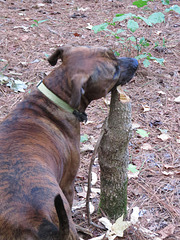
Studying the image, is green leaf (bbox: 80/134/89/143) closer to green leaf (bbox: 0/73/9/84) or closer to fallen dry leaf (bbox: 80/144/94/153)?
fallen dry leaf (bbox: 80/144/94/153)

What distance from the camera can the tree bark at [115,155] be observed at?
2721mm

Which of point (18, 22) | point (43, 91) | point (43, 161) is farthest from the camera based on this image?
point (18, 22)

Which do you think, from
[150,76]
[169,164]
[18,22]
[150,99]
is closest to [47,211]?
[169,164]

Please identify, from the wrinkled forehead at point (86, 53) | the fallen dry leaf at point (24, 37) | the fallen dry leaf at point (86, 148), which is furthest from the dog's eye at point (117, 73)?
the fallen dry leaf at point (24, 37)

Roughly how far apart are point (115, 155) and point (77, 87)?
73 cm

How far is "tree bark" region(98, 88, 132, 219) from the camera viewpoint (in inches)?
107

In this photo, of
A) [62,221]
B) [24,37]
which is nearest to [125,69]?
[62,221]

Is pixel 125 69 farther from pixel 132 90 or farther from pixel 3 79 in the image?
pixel 3 79

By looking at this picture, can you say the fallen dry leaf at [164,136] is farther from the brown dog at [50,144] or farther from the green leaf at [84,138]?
the brown dog at [50,144]

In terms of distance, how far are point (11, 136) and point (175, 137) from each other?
260 centimetres

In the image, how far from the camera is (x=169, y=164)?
3.87 meters

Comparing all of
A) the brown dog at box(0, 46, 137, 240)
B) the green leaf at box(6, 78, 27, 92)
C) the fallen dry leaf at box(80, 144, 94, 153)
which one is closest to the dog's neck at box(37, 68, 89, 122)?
the brown dog at box(0, 46, 137, 240)

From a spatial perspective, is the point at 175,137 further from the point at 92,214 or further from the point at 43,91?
the point at 43,91

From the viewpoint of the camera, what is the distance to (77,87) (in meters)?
2.69
